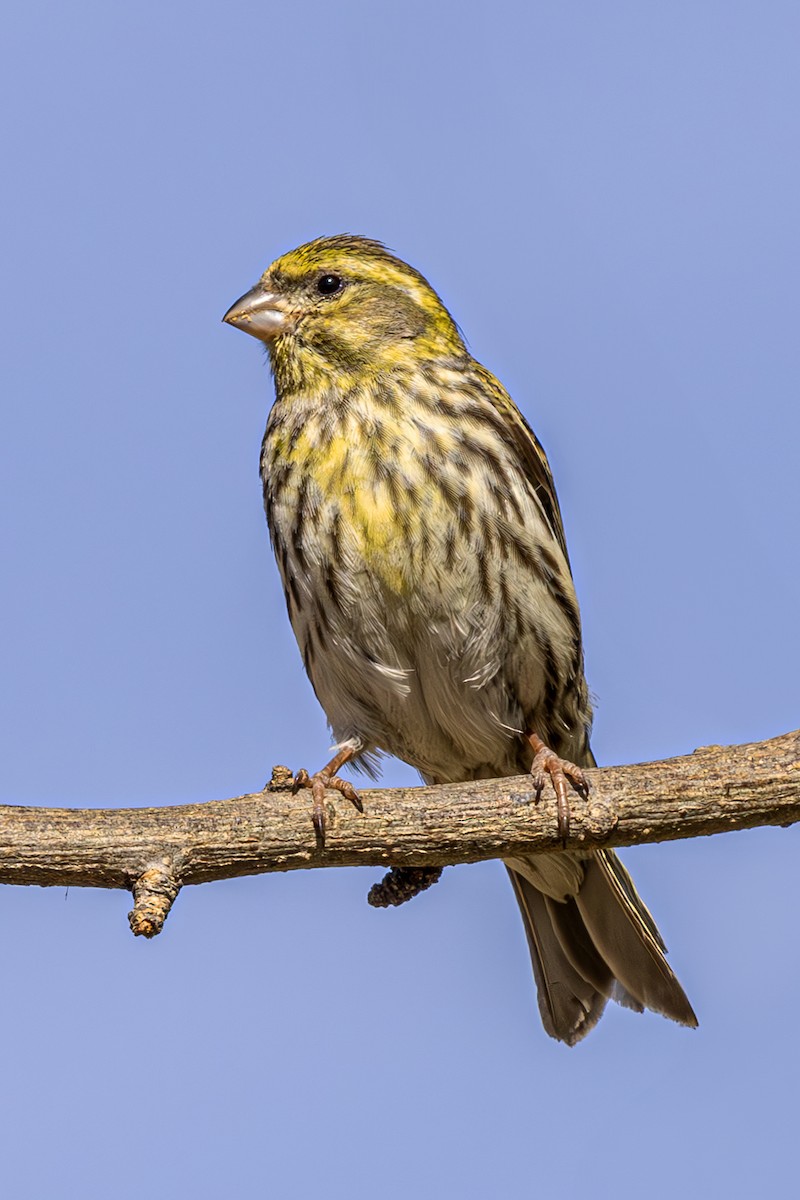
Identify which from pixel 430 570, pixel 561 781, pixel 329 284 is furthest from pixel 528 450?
pixel 561 781

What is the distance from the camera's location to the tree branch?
482 centimetres

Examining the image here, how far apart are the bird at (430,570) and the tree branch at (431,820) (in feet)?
2.24

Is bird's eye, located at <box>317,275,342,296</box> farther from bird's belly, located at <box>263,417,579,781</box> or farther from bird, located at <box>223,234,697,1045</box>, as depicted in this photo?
bird's belly, located at <box>263,417,579,781</box>

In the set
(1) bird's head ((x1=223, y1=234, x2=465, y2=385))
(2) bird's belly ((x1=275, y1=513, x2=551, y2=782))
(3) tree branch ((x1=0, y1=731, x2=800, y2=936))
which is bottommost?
(3) tree branch ((x1=0, y1=731, x2=800, y2=936))

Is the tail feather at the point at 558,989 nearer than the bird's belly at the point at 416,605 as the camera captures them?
No

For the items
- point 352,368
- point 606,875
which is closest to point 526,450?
point 352,368

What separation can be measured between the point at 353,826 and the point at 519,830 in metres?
0.59

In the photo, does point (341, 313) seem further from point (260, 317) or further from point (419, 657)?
point (419, 657)

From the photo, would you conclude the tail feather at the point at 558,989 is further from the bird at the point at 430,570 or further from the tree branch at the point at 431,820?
the tree branch at the point at 431,820

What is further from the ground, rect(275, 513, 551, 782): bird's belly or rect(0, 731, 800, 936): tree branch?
rect(275, 513, 551, 782): bird's belly

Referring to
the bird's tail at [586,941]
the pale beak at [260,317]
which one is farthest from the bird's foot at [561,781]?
the pale beak at [260,317]

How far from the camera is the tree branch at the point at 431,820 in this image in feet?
15.8

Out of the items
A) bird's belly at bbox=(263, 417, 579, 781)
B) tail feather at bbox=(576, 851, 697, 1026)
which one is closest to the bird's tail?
tail feather at bbox=(576, 851, 697, 1026)

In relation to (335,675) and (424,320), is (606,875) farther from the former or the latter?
(424,320)
